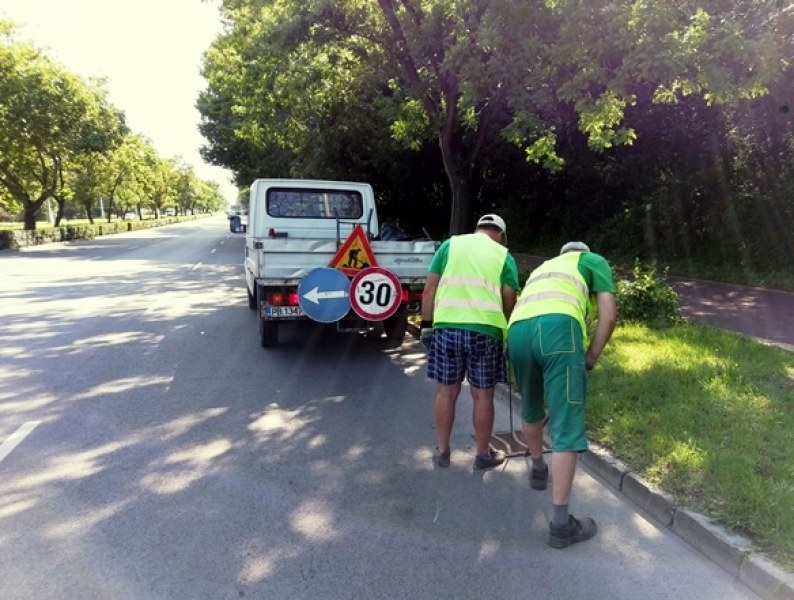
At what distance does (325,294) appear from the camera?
659 cm

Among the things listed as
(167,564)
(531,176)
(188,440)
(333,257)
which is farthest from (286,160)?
(167,564)

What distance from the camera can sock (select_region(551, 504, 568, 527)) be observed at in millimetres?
3244

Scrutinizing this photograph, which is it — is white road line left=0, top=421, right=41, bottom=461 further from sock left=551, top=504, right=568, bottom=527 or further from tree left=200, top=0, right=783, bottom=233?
tree left=200, top=0, right=783, bottom=233

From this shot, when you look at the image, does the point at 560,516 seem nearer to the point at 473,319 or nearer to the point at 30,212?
the point at 473,319

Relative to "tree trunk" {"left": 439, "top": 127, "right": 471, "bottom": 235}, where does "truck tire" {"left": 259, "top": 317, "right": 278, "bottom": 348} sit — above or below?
below

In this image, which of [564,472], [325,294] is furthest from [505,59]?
[564,472]

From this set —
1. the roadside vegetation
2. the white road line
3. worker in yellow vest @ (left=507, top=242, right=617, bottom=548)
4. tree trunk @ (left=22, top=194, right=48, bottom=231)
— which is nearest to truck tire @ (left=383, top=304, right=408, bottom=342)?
the roadside vegetation

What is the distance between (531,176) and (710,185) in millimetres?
7625

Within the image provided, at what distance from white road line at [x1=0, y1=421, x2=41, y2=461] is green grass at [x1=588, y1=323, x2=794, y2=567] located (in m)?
4.31

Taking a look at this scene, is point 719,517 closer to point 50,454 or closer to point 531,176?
point 50,454

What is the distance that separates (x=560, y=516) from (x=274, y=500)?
5.54ft

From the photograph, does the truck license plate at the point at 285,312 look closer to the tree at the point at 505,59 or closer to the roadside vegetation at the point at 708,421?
the roadside vegetation at the point at 708,421

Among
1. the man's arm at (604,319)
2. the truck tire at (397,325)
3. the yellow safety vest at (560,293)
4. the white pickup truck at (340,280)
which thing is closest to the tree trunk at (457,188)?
the truck tire at (397,325)

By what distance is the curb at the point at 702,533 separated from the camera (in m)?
2.81
